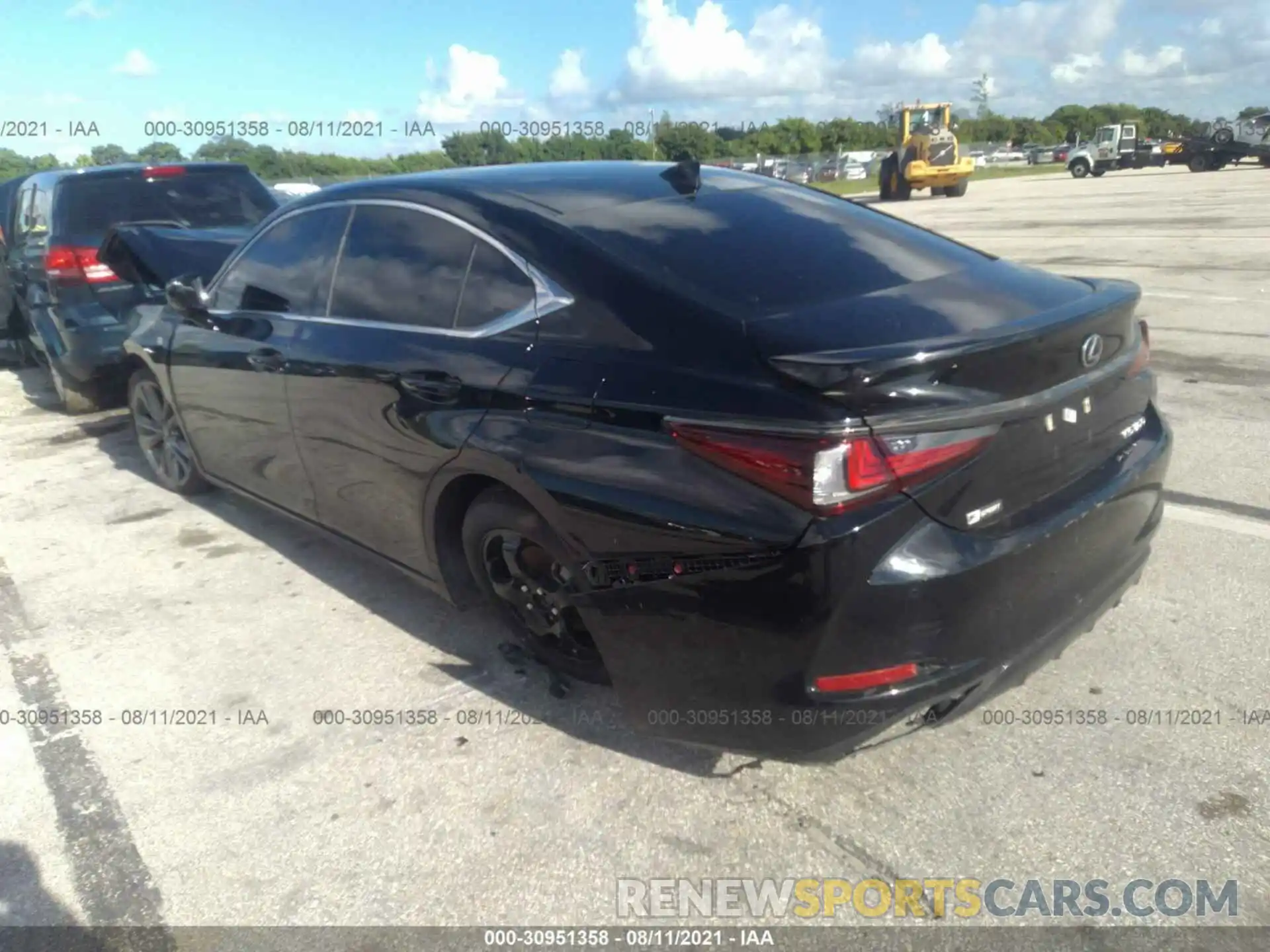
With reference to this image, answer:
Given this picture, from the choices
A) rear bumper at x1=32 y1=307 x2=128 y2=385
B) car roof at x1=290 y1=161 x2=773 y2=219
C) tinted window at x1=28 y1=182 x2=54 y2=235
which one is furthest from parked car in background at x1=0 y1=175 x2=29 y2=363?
car roof at x1=290 y1=161 x2=773 y2=219

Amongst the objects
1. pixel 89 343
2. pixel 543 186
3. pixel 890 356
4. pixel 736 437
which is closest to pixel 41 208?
pixel 89 343

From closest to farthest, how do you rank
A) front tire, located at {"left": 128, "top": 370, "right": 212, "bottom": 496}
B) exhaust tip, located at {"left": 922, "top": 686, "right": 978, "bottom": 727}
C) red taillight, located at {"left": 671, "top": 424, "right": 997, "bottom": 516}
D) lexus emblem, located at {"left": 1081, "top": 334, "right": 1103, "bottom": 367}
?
red taillight, located at {"left": 671, "top": 424, "right": 997, "bottom": 516} < exhaust tip, located at {"left": 922, "top": 686, "right": 978, "bottom": 727} < lexus emblem, located at {"left": 1081, "top": 334, "right": 1103, "bottom": 367} < front tire, located at {"left": 128, "top": 370, "right": 212, "bottom": 496}

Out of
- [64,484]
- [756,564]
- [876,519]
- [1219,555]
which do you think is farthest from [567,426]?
[64,484]

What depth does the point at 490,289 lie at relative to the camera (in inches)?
126

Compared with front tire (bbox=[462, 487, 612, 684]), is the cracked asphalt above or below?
below

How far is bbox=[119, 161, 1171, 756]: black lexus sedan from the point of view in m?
2.36

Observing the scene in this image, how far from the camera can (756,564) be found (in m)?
2.38

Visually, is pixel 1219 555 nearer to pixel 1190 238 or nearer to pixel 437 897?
pixel 437 897

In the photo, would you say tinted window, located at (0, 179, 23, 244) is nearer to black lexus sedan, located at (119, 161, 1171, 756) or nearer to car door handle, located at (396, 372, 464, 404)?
black lexus sedan, located at (119, 161, 1171, 756)

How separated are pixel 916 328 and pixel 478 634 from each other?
6.97 ft

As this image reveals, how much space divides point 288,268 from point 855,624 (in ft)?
9.87

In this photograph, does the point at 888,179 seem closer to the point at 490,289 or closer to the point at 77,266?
the point at 77,266

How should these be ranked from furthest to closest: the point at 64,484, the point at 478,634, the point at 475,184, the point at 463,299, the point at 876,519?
the point at 64,484 → the point at 478,634 → the point at 475,184 → the point at 463,299 → the point at 876,519

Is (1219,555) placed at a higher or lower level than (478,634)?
higher
